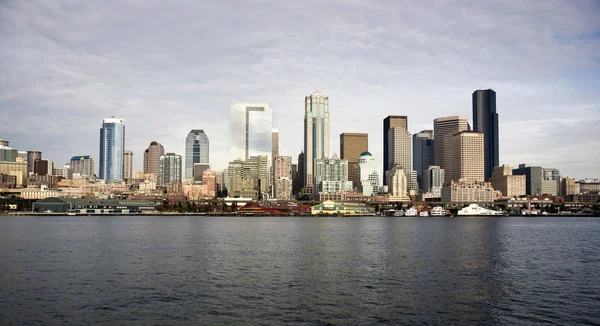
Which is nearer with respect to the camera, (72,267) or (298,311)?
(298,311)

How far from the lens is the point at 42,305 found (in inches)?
1550

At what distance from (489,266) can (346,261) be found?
50.6 ft

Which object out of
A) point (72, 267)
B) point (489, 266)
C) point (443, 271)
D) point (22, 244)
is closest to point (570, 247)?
point (489, 266)

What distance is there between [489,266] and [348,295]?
23.1 metres

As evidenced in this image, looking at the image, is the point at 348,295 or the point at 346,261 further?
the point at 346,261

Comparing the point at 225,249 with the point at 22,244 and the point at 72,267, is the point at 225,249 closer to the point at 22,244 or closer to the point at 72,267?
the point at 72,267

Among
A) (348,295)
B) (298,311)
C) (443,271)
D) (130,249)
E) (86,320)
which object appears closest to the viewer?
(86,320)

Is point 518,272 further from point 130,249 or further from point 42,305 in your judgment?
point 130,249

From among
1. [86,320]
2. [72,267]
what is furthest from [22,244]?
[86,320]

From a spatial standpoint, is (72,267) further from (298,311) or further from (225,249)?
(298,311)

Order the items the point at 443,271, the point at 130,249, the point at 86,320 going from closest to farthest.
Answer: the point at 86,320 < the point at 443,271 < the point at 130,249

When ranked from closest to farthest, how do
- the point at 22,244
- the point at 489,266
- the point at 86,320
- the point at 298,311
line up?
the point at 86,320, the point at 298,311, the point at 489,266, the point at 22,244

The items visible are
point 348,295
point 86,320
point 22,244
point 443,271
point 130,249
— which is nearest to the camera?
point 86,320

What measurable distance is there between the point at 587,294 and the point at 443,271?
1392 cm
